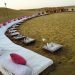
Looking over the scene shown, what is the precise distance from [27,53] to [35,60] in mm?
992

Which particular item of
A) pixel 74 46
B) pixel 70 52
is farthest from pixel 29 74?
pixel 74 46

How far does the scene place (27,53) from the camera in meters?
7.58

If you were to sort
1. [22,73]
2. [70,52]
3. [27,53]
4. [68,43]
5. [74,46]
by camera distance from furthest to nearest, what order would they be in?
[68,43] < [74,46] < [70,52] < [27,53] < [22,73]

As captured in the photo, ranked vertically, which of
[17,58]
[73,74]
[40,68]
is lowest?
[73,74]

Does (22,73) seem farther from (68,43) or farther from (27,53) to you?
(68,43)

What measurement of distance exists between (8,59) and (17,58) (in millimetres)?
643

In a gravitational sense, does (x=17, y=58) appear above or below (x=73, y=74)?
above

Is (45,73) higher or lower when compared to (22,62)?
lower

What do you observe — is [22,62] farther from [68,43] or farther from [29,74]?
[68,43]

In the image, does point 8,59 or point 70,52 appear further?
point 70,52

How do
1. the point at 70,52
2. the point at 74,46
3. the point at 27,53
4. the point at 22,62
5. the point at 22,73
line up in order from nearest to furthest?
the point at 22,73, the point at 22,62, the point at 27,53, the point at 70,52, the point at 74,46

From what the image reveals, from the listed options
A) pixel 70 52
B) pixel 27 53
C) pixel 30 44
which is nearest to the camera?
pixel 27 53

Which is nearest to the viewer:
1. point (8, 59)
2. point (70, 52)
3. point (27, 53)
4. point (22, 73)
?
point (22, 73)

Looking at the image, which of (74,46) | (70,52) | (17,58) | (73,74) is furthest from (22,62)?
(74,46)
